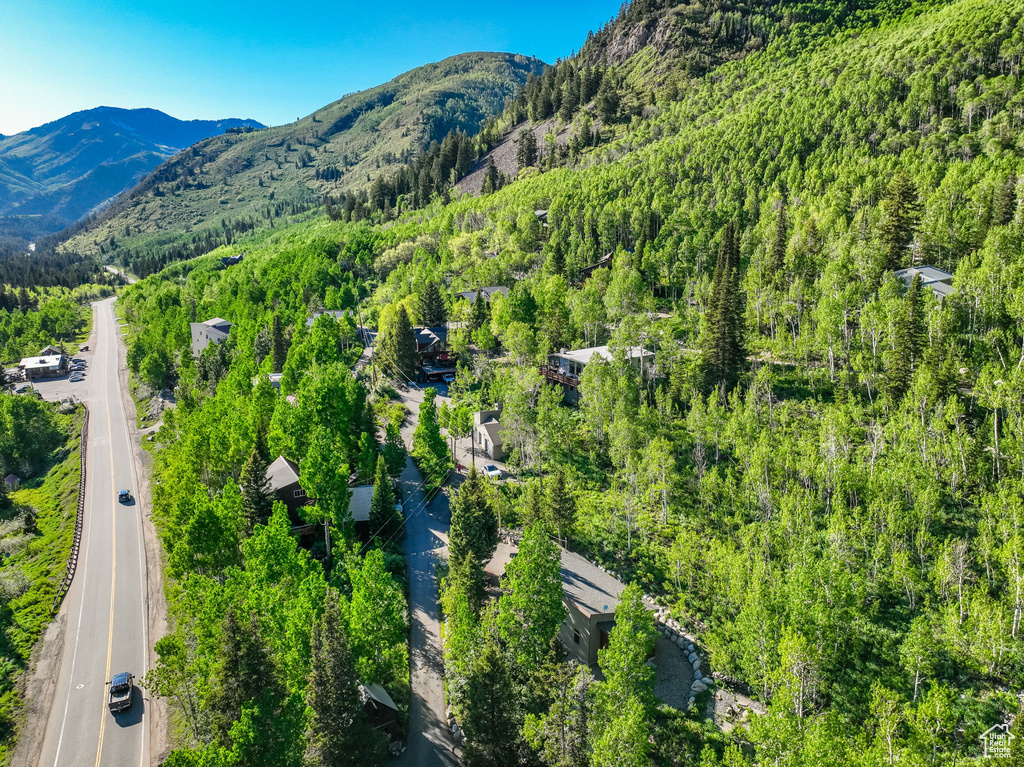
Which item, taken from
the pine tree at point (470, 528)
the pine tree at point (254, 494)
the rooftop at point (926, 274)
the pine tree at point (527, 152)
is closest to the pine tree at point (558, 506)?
the pine tree at point (470, 528)

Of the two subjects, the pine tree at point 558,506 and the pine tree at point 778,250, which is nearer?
the pine tree at point 558,506

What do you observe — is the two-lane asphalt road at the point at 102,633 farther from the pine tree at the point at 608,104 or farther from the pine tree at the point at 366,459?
the pine tree at the point at 608,104

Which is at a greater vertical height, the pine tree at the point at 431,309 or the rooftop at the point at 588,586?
the pine tree at the point at 431,309

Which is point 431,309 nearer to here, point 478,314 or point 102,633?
point 478,314

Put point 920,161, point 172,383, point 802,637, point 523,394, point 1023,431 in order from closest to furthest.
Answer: point 802,637 → point 1023,431 → point 523,394 → point 920,161 → point 172,383

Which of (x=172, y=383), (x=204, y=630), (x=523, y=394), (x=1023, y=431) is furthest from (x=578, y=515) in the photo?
(x=172, y=383)

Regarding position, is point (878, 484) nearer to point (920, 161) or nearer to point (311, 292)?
point (920, 161)
